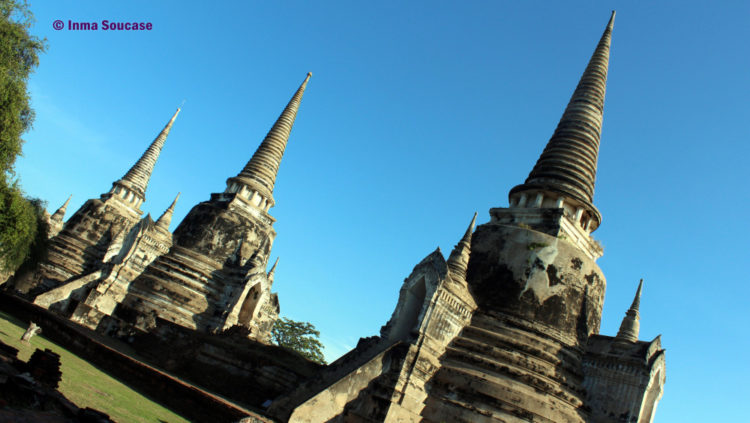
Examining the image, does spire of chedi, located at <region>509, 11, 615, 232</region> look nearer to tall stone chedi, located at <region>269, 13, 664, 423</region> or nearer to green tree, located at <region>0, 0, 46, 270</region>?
tall stone chedi, located at <region>269, 13, 664, 423</region>

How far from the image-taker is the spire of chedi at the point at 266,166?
28.9 m

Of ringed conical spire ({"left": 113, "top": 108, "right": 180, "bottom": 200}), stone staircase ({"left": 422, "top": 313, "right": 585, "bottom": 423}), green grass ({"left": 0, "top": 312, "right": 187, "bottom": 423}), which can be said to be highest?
ringed conical spire ({"left": 113, "top": 108, "right": 180, "bottom": 200})

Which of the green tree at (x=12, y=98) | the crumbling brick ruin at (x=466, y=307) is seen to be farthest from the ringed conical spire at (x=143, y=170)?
the green tree at (x=12, y=98)

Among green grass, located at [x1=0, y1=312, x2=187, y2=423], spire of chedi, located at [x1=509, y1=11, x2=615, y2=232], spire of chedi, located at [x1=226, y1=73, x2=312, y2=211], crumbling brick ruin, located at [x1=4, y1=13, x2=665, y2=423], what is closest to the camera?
green grass, located at [x1=0, y1=312, x2=187, y2=423]

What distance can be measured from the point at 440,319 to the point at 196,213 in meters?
16.7

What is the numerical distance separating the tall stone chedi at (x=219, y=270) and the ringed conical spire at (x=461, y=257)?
36.1 ft

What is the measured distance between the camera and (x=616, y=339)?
16719mm

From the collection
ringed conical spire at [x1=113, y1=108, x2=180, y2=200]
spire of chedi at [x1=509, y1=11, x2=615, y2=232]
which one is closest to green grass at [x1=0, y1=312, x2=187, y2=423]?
spire of chedi at [x1=509, y1=11, x2=615, y2=232]

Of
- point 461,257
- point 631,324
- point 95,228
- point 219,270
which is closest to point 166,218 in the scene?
point 219,270

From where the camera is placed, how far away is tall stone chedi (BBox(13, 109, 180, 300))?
99.9 ft

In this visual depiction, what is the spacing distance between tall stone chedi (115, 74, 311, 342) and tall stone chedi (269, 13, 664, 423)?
10220 mm

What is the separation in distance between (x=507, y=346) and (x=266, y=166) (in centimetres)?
1883

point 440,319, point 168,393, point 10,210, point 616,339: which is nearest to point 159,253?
point 10,210

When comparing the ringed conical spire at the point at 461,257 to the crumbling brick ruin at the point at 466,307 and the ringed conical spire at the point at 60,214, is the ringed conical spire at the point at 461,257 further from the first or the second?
the ringed conical spire at the point at 60,214
